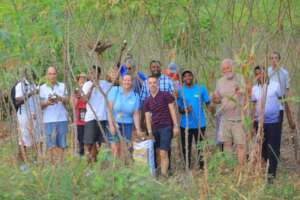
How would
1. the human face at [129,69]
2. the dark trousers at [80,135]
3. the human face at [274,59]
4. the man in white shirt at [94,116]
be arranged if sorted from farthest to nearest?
the human face at [129,69] < the dark trousers at [80,135] < the man in white shirt at [94,116] < the human face at [274,59]

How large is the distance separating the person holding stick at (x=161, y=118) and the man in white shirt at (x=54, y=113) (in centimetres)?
127

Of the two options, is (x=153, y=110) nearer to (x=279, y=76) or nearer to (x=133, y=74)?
(x=133, y=74)

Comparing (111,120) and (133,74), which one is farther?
(133,74)

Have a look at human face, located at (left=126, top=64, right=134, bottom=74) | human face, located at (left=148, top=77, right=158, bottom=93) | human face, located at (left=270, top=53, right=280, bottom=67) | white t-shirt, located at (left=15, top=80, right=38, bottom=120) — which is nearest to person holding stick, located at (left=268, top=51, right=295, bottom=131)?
human face, located at (left=270, top=53, right=280, bottom=67)

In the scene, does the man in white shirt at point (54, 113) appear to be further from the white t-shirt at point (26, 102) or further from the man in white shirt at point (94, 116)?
the man in white shirt at point (94, 116)

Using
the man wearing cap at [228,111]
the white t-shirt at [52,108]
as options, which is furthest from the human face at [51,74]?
the man wearing cap at [228,111]

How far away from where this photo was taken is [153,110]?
11484mm

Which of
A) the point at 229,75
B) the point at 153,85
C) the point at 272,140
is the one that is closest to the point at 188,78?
the point at 153,85

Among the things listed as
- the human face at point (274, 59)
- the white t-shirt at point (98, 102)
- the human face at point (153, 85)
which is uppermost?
the human face at point (274, 59)

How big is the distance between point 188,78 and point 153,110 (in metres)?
0.71

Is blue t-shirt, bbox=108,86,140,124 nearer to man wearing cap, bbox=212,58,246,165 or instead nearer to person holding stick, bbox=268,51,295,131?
man wearing cap, bbox=212,58,246,165

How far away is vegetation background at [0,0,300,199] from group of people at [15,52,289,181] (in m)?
0.35

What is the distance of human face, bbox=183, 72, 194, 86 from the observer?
11625mm

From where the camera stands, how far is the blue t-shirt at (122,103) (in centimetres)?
1155
